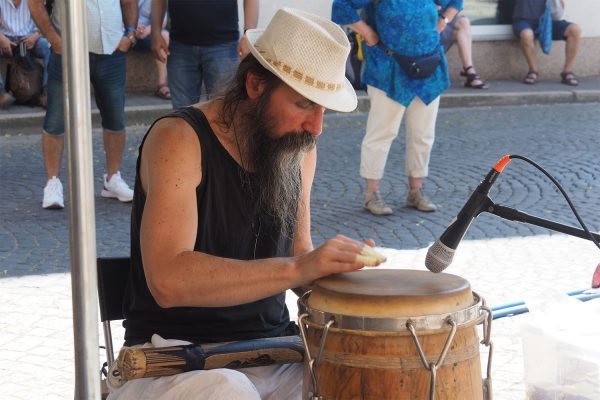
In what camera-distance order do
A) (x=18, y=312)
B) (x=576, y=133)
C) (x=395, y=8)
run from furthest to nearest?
(x=576, y=133)
(x=395, y=8)
(x=18, y=312)

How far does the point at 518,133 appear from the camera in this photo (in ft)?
29.1

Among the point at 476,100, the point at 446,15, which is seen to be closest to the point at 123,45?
the point at 446,15

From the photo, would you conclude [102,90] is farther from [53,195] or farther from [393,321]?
[393,321]

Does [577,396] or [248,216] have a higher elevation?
[248,216]

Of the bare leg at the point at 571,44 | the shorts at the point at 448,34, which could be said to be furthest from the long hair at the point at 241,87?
the bare leg at the point at 571,44

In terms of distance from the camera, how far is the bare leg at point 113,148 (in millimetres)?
6312

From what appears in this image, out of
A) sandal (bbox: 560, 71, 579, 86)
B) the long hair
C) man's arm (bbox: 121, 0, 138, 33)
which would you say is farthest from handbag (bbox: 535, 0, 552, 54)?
the long hair

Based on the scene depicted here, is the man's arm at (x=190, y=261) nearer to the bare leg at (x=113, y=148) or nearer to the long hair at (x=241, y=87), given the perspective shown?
the long hair at (x=241, y=87)

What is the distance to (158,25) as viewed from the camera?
6.52 m

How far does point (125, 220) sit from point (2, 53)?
411 cm

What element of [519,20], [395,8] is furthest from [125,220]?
[519,20]

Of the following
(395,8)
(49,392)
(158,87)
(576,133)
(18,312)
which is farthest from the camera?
(158,87)

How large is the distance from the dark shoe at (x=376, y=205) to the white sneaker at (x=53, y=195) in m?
1.86

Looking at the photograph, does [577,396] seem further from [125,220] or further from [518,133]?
[518,133]
